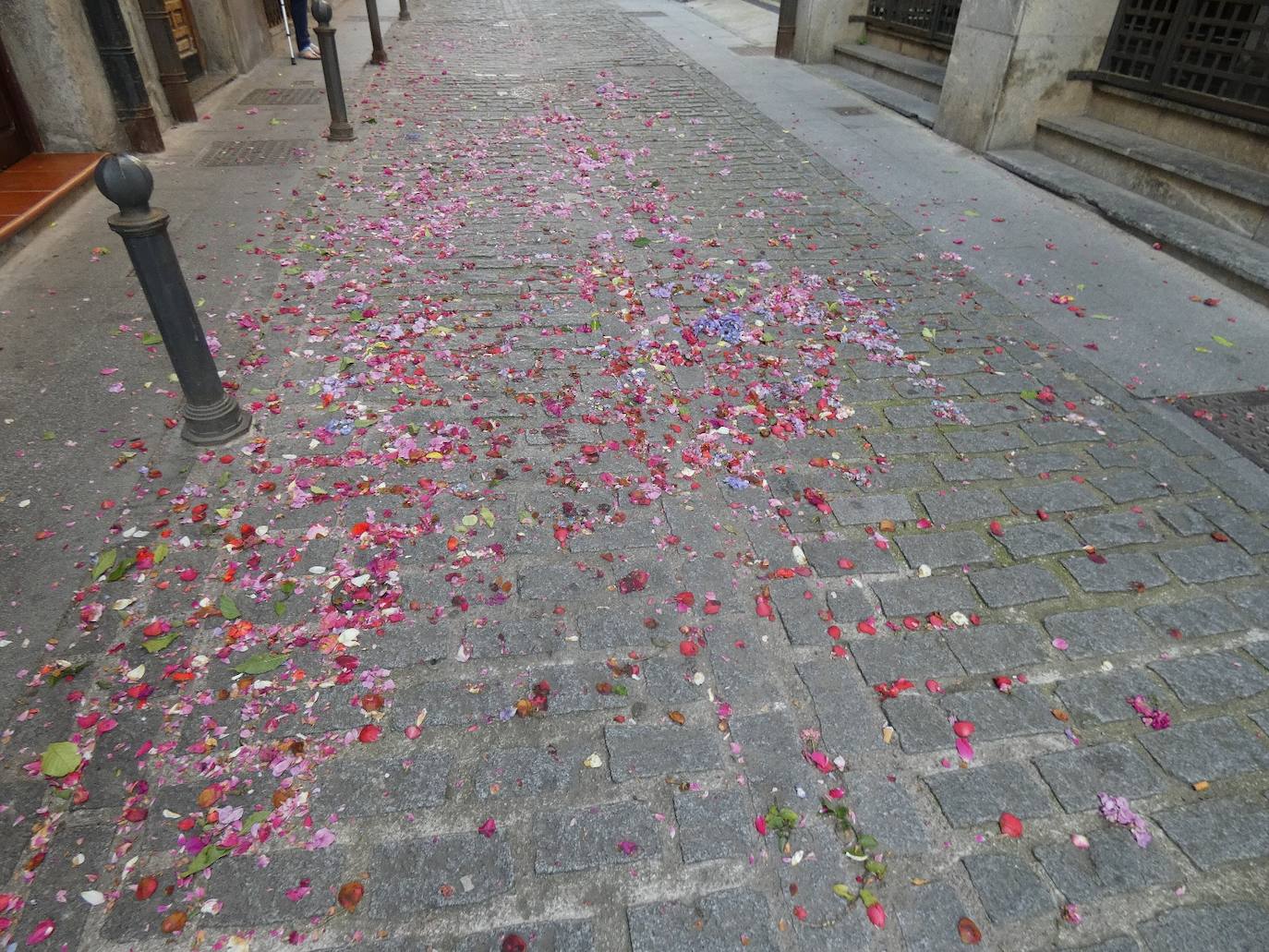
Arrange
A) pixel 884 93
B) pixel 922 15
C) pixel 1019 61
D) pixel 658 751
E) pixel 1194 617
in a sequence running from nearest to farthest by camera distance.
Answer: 1. pixel 658 751
2. pixel 1194 617
3. pixel 1019 61
4. pixel 884 93
5. pixel 922 15

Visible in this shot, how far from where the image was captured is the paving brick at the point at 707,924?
80.4 inches

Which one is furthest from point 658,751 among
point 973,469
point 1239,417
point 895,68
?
point 895,68

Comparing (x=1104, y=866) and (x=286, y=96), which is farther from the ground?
(x=286, y=96)

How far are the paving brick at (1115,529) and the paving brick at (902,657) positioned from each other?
41.5 inches

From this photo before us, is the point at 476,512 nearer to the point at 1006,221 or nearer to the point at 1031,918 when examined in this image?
the point at 1031,918

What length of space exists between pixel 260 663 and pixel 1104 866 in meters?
2.77

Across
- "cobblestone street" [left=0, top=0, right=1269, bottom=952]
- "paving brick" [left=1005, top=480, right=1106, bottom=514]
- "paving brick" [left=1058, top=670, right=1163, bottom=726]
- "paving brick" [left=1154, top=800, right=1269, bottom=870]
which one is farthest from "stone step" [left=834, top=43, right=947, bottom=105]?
"paving brick" [left=1154, top=800, right=1269, bottom=870]

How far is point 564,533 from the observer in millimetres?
3391

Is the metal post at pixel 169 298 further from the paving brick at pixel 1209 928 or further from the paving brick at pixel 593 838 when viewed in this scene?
the paving brick at pixel 1209 928

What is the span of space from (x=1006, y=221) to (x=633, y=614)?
5.66m

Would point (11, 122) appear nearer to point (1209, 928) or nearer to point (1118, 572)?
point (1118, 572)

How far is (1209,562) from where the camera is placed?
10.7 ft

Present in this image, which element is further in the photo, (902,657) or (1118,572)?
(1118,572)

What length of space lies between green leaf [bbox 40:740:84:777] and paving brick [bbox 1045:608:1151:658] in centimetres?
339
